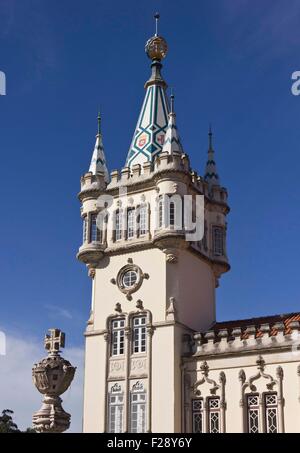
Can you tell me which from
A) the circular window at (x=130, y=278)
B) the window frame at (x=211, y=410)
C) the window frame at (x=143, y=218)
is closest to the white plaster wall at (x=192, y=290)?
the circular window at (x=130, y=278)

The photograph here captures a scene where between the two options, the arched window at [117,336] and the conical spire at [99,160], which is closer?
the arched window at [117,336]

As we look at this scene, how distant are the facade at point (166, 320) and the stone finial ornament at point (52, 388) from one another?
7.25 ft

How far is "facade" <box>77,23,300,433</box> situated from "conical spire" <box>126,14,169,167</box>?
84 mm

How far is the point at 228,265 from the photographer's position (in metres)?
43.7

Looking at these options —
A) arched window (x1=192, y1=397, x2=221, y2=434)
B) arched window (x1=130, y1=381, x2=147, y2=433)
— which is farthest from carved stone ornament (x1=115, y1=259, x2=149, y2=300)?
arched window (x1=192, y1=397, x2=221, y2=434)

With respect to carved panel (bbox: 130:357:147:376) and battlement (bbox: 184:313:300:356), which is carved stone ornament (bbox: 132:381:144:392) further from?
battlement (bbox: 184:313:300:356)

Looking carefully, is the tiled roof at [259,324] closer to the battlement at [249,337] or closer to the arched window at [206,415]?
the battlement at [249,337]

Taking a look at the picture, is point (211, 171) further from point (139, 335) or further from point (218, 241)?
point (139, 335)

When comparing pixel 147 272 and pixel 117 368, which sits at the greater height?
pixel 147 272

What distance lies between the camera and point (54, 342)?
128ft

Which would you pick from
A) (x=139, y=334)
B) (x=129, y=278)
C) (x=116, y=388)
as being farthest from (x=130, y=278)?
(x=116, y=388)

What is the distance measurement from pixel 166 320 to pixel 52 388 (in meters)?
6.21

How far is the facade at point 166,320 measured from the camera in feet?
120
